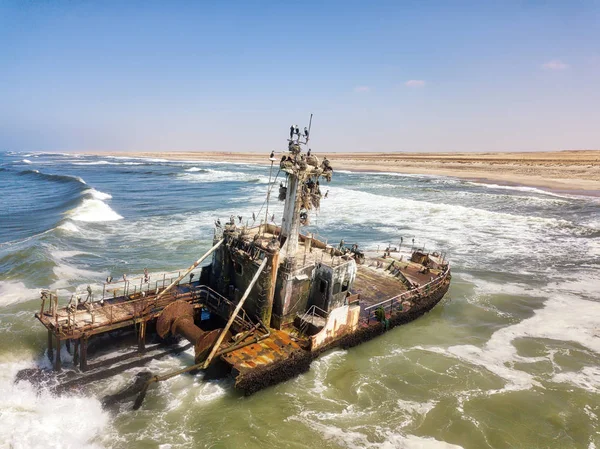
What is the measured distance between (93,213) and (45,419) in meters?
40.2

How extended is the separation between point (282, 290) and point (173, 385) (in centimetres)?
568

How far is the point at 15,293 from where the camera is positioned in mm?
23297

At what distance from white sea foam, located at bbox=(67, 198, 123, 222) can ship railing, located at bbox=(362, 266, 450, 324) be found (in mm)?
37797

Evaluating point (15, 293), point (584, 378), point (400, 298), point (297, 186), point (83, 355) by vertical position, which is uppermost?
point (297, 186)

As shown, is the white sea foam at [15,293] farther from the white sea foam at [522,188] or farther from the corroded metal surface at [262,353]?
the white sea foam at [522,188]

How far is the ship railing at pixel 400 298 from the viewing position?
Answer: 19.1m

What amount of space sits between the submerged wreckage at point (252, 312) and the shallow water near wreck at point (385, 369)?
106cm

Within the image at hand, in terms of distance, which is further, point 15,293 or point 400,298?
point 15,293

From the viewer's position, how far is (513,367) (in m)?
17.8

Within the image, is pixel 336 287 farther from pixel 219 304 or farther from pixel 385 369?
pixel 219 304

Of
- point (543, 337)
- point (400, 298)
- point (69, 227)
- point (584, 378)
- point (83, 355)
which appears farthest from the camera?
point (69, 227)

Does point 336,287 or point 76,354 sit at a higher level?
point 336,287

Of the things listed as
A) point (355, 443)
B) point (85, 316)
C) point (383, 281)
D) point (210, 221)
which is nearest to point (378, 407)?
point (355, 443)

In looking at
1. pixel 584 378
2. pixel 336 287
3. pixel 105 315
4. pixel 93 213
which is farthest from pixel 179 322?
pixel 93 213
